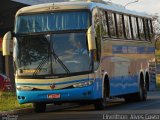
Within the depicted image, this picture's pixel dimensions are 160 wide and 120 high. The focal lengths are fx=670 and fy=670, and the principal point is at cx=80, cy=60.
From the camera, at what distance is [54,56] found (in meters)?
21.2

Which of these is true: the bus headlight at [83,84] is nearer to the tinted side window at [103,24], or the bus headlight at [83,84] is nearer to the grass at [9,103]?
the tinted side window at [103,24]

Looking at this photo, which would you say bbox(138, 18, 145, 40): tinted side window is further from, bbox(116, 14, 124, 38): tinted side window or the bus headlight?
the bus headlight

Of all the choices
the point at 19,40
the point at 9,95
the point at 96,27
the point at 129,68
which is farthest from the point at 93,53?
the point at 9,95

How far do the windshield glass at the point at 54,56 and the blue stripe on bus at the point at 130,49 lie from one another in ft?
11.8

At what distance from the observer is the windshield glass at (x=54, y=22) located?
2152cm

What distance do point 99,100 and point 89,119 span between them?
3.87 m

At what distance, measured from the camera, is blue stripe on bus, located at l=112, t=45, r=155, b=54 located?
25094mm

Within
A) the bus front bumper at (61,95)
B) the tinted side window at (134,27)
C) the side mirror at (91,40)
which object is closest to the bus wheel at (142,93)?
the tinted side window at (134,27)

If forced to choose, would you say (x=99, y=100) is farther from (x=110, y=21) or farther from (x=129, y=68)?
(x=129, y=68)

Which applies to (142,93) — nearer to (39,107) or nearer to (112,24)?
(112,24)

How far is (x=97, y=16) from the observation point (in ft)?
73.7

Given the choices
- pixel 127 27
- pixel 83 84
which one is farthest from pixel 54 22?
pixel 127 27

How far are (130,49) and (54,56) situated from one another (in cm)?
670

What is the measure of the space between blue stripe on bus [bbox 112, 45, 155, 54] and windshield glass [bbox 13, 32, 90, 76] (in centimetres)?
359
